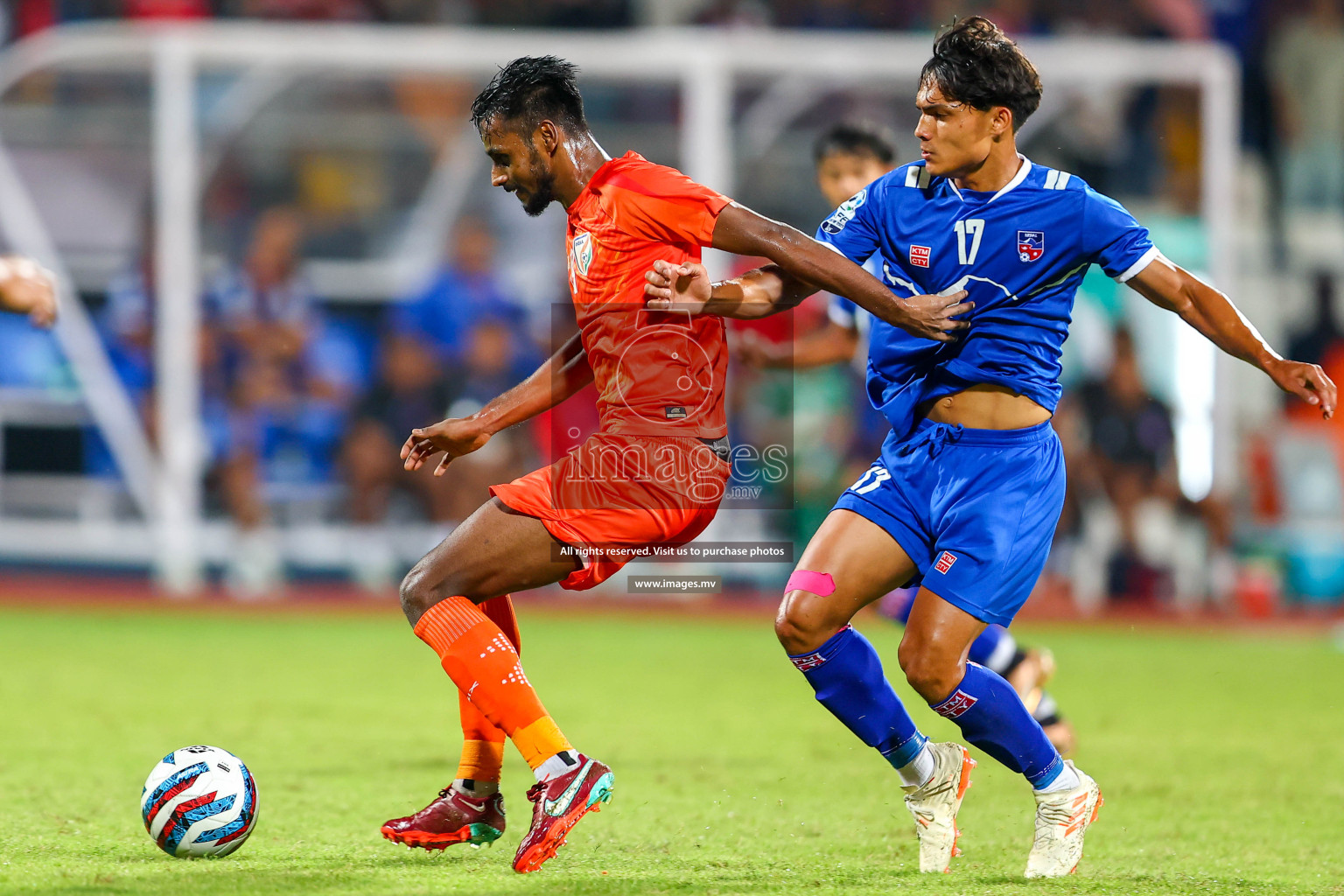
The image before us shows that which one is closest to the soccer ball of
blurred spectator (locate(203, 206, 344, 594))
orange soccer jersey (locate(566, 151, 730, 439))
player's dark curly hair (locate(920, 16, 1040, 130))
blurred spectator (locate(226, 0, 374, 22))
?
orange soccer jersey (locate(566, 151, 730, 439))

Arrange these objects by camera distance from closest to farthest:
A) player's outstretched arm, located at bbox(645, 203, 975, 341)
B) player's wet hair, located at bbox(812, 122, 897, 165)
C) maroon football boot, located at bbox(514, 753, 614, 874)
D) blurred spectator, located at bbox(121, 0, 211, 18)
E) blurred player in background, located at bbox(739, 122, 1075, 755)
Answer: maroon football boot, located at bbox(514, 753, 614, 874), player's outstretched arm, located at bbox(645, 203, 975, 341), blurred player in background, located at bbox(739, 122, 1075, 755), player's wet hair, located at bbox(812, 122, 897, 165), blurred spectator, located at bbox(121, 0, 211, 18)

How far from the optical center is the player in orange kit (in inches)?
180

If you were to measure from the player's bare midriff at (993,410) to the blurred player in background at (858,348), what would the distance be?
900 mm

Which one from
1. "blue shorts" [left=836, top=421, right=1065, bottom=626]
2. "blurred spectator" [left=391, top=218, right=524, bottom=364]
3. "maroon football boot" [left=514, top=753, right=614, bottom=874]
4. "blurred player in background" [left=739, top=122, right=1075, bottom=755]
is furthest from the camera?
"blurred spectator" [left=391, top=218, right=524, bottom=364]

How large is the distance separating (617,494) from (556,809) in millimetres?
896

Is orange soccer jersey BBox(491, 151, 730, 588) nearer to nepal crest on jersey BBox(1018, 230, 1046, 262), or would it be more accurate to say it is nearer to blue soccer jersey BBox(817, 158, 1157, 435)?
blue soccer jersey BBox(817, 158, 1157, 435)

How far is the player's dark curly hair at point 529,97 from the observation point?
15.3 feet

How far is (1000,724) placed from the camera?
15.5ft

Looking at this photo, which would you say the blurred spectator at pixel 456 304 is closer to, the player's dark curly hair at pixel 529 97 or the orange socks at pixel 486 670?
the player's dark curly hair at pixel 529 97

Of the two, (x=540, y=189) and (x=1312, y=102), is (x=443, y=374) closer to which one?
(x=540, y=189)

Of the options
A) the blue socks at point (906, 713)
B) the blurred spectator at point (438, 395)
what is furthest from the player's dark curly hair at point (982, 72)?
the blurred spectator at point (438, 395)

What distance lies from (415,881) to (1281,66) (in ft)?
49.1

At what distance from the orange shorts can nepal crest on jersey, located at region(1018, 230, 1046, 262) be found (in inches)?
42.3

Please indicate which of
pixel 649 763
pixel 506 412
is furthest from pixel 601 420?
pixel 649 763
